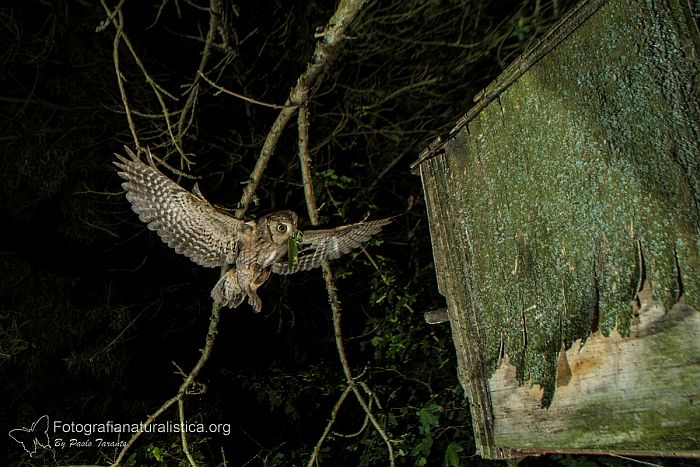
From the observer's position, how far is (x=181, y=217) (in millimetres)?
2695

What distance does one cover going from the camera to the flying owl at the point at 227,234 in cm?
256

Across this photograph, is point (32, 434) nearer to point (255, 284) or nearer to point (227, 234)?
point (255, 284)

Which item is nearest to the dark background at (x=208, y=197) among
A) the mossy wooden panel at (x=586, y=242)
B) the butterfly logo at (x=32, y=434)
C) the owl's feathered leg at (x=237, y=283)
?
the butterfly logo at (x=32, y=434)

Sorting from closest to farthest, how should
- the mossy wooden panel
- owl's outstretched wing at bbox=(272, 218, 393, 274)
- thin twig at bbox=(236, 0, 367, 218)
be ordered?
the mossy wooden panel, thin twig at bbox=(236, 0, 367, 218), owl's outstretched wing at bbox=(272, 218, 393, 274)

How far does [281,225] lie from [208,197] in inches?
68.4

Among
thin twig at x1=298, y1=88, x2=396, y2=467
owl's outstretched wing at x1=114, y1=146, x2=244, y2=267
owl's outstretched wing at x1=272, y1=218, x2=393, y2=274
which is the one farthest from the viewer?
owl's outstretched wing at x1=272, y1=218, x2=393, y2=274

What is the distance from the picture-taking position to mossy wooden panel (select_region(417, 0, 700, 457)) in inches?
47.1

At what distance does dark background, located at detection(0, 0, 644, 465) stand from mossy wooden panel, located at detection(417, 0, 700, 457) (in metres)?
1.83

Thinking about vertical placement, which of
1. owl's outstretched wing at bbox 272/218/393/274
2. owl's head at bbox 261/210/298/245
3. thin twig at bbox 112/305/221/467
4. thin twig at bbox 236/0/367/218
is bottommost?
thin twig at bbox 112/305/221/467

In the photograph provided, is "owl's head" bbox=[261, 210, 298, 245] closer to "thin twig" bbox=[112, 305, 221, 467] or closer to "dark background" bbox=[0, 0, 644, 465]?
"thin twig" bbox=[112, 305, 221, 467]

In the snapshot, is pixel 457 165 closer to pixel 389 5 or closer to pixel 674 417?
pixel 674 417

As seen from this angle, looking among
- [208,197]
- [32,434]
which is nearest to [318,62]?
[208,197]

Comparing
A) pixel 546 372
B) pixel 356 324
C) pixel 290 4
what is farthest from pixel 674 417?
pixel 290 4

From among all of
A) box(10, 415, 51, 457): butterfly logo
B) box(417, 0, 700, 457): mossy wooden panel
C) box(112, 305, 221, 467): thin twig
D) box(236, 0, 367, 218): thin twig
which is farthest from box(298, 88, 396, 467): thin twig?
box(10, 415, 51, 457): butterfly logo
